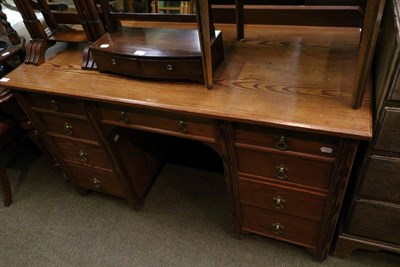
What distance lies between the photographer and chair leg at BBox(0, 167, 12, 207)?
1.56m

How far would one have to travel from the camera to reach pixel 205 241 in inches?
55.4

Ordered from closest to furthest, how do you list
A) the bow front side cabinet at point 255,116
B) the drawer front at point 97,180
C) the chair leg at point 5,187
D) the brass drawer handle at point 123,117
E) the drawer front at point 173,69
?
the bow front side cabinet at point 255,116 < the drawer front at point 173,69 < the brass drawer handle at point 123,117 < the drawer front at point 97,180 < the chair leg at point 5,187

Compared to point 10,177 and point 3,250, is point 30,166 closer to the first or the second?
point 10,177

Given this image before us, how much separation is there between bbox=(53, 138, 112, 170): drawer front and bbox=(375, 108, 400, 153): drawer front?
3.37 feet

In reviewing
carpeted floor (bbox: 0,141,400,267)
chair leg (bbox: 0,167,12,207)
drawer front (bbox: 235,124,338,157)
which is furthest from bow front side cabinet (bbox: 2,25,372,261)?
chair leg (bbox: 0,167,12,207)

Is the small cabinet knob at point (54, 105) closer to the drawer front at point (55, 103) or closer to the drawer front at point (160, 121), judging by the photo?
the drawer front at point (55, 103)

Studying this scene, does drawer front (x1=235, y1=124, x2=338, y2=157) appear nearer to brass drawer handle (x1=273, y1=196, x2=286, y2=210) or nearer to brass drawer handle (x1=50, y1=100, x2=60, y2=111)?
brass drawer handle (x1=273, y1=196, x2=286, y2=210)

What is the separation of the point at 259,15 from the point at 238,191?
66 centimetres

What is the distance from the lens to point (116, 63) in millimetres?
1063

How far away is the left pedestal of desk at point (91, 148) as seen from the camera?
3.93 feet

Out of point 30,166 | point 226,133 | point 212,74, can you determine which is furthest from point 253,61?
point 30,166

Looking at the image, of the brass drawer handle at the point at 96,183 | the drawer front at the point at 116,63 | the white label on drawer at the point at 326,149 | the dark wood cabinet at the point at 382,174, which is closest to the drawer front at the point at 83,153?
the brass drawer handle at the point at 96,183

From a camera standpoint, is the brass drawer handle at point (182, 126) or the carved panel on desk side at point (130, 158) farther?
the carved panel on desk side at point (130, 158)

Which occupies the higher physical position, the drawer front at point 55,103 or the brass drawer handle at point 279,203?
the drawer front at point 55,103
